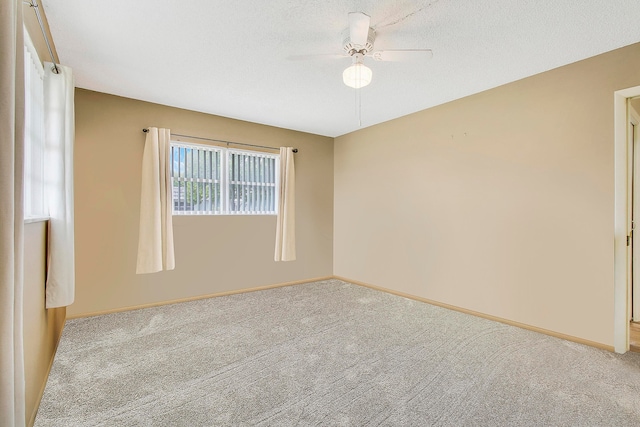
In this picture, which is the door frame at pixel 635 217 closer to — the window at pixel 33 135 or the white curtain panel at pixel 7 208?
the white curtain panel at pixel 7 208

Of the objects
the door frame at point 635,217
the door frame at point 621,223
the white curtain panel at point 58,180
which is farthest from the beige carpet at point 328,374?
the door frame at point 635,217

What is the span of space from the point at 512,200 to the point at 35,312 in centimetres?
387

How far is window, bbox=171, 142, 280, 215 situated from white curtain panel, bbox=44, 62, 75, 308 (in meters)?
1.50

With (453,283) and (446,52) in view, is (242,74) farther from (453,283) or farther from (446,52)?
(453,283)

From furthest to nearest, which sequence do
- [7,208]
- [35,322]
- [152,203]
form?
1. [152,203]
2. [35,322]
3. [7,208]

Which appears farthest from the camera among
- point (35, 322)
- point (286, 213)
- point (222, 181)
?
point (286, 213)

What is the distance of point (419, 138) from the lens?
12.4 ft

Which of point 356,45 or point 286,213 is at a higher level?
point 356,45

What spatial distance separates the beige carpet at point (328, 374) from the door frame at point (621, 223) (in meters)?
0.22

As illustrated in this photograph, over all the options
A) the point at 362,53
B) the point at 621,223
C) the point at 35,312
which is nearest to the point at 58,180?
the point at 35,312

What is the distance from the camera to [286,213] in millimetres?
4359

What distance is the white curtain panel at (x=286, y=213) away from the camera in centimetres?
436

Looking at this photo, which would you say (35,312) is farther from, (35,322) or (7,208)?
(7,208)

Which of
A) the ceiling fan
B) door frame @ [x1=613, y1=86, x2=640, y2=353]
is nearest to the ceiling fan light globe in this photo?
the ceiling fan
